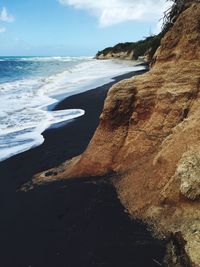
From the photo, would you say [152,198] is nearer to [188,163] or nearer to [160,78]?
[188,163]

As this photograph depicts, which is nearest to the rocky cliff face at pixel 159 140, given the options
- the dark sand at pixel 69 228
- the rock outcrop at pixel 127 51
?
the dark sand at pixel 69 228

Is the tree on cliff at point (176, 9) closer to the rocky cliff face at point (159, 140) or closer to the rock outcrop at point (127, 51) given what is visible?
the rocky cliff face at point (159, 140)

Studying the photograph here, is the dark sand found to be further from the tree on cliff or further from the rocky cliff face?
the tree on cliff

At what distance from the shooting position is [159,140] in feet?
22.8

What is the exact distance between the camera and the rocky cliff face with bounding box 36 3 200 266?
5.25m

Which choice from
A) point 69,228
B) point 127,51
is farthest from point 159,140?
point 127,51

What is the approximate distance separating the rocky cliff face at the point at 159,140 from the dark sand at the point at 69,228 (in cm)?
30

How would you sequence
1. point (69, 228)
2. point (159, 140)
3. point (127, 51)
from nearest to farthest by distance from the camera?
point (69, 228), point (159, 140), point (127, 51)

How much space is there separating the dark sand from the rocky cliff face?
30 centimetres

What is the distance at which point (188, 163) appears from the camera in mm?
5184

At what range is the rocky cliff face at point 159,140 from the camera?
5250 mm

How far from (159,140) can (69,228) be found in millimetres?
2317

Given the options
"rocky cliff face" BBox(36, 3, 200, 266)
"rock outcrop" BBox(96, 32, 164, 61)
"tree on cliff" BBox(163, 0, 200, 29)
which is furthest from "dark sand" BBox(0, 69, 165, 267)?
"rock outcrop" BBox(96, 32, 164, 61)

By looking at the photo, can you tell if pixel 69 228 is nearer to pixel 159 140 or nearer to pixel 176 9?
pixel 159 140
